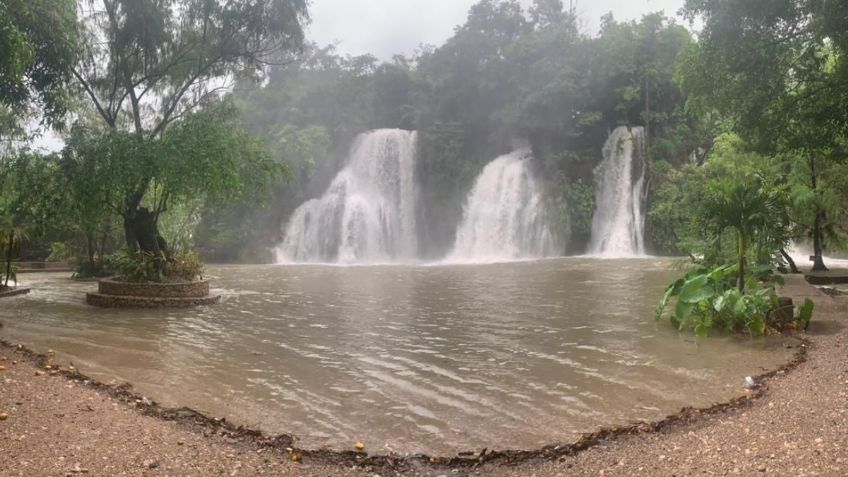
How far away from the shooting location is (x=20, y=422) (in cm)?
500

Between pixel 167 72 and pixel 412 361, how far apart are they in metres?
12.4

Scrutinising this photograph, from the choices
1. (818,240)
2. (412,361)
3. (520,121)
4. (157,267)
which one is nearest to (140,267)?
(157,267)

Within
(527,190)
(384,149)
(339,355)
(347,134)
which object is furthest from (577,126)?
(339,355)

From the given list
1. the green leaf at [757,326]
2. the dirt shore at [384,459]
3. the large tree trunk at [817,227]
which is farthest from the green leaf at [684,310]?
the large tree trunk at [817,227]

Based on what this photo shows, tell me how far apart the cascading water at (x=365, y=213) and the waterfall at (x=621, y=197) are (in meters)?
10.4

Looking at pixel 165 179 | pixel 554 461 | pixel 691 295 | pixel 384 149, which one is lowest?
pixel 554 461

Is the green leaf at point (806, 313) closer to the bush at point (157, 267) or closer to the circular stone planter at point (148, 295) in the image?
the circular stone planter at point (148, 295)

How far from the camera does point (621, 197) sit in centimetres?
3419

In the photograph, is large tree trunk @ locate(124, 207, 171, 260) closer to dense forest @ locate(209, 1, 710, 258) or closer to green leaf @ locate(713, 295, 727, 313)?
green leaf @ locate(713, 295, 727, 313)

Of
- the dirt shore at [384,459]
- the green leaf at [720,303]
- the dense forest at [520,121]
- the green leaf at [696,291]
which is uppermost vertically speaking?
the dense forest at [520,121]

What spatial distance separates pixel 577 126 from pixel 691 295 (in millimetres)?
28992

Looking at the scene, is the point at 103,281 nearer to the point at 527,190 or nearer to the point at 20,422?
the point at 20,422

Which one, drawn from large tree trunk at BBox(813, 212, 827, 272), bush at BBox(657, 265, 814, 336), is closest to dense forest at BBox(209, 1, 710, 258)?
large tree trunk at BBox(813, 212, 827, 272)

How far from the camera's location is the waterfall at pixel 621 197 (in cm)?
3312
